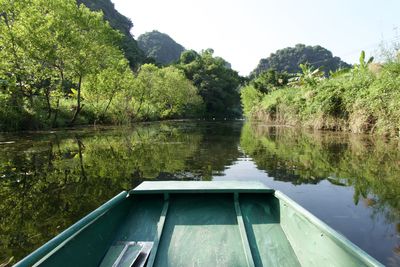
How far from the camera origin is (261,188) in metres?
3.32

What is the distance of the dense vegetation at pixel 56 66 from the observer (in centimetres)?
1514

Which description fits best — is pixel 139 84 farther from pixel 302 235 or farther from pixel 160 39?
pixel 160 39

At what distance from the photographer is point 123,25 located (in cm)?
7038

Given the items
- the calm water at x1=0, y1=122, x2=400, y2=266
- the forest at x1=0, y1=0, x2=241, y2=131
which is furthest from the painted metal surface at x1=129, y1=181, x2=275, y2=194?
the forest at x1=0, y1=0, x2=241, y2=131

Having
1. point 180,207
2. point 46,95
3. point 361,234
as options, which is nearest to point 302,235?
point 361,234

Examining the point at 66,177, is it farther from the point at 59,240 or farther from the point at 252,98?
the point at 252,98

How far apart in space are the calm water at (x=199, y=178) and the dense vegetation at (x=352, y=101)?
7.70 ft

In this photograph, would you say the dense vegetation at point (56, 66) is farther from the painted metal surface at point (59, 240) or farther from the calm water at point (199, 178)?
the painted metal surface at point (59, 240)

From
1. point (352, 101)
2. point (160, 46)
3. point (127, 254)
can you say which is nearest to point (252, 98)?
point (352, 101)

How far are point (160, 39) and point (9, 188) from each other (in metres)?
110

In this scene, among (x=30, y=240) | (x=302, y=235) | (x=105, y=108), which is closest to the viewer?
(x=302, y=235)

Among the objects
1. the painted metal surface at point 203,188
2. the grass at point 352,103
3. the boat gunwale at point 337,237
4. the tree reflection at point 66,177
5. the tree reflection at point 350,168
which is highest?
the grass at point 352,103

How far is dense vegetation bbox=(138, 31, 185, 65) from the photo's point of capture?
99500mm

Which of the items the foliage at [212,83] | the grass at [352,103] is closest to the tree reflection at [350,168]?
the grass at [352,103]
